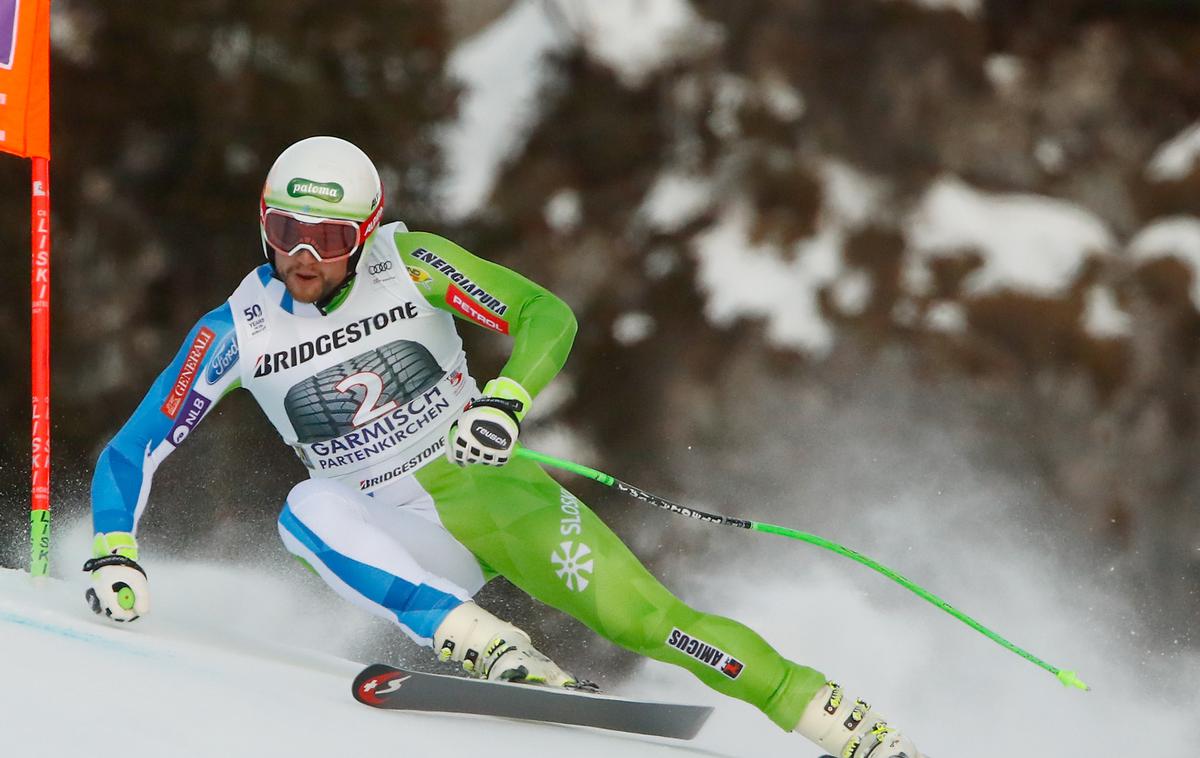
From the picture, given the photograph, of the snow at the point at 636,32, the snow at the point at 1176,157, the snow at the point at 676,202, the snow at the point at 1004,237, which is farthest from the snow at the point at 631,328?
the snow at the point at 1176,157

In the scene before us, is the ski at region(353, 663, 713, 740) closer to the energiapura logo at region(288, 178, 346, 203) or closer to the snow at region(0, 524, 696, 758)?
the snow at region(0, 524, 696, 758)

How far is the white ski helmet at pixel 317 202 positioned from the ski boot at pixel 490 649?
0.84m

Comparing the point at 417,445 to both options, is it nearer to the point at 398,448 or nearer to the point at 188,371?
the point at 398,448

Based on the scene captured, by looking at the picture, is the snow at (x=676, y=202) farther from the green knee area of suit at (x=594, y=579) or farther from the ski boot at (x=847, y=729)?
the ski boot at (x=847, y=729)

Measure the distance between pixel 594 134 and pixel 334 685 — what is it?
3.84 metres

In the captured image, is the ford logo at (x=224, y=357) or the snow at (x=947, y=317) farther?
the snow at (x=947, y=317)

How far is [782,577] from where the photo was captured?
5.61m

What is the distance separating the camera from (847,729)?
273 centimetres

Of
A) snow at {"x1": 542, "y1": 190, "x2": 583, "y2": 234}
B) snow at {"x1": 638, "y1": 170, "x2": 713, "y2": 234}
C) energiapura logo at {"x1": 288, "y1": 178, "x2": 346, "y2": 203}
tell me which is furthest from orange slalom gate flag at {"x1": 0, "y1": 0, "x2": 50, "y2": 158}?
snow at {"x1": 638, "y1": 170, "x2": 713, "y2": 234}

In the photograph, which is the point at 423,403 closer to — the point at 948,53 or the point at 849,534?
the point at 849,534

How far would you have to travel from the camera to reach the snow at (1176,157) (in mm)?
5855

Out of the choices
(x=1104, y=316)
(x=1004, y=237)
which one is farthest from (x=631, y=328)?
(x=1104, y=316)

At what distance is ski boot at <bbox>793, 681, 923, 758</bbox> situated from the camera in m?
2.70

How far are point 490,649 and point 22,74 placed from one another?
2116 millimetres
